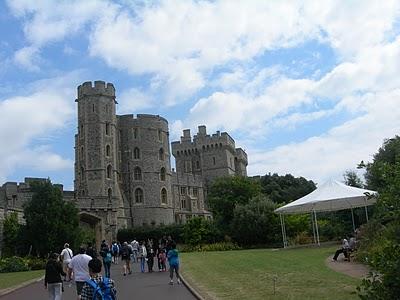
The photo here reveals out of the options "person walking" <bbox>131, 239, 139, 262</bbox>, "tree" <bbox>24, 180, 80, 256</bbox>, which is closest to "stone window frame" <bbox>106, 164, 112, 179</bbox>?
"tree" <bbox>24, 180, 80, 256</bbox>

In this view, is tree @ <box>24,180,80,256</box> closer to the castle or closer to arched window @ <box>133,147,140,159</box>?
the castle

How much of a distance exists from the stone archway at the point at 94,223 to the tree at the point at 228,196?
9905 millimetres

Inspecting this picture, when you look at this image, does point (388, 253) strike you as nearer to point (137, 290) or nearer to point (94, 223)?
point (137, 290)

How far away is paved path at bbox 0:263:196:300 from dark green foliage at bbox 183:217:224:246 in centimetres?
2211

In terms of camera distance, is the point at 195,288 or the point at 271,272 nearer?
the point at 195,288

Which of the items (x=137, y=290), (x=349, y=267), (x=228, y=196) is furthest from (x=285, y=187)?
(x=137, y=290)

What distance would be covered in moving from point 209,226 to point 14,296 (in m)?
27.4

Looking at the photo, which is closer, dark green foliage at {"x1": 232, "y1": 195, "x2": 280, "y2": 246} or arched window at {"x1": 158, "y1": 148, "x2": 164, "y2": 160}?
dark green foliage at {"x1": 232, "y1": 195, "x2": 280, "y2": 246}

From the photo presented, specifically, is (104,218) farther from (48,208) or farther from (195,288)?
(195,288)

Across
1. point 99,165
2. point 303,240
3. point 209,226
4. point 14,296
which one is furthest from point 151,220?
point 14,296

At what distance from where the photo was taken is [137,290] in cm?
1481

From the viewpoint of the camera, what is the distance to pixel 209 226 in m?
42.2

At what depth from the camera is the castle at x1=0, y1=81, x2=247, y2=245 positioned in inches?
1933

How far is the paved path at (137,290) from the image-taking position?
13221 millimetres
